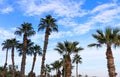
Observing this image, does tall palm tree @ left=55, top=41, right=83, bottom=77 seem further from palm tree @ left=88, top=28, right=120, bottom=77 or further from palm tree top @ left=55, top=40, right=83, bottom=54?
palm tree @ left=88, top=28, right=120, bottom=77

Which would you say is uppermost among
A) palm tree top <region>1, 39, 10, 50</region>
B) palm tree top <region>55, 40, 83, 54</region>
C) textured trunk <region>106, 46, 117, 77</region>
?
palm tree top <region>1, 39, 10, 50</region>

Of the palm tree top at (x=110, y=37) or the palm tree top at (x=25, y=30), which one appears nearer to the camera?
the palm tree top at (x=110, y=37)

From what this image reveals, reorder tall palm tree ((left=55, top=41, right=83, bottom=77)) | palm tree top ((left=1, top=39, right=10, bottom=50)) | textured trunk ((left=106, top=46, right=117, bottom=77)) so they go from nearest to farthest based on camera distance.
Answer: textured trunk ((left=106, top=46, right=117, bottom=77)), tall palm tree ((left=55, top=41, right=83, bottom=77)), palm tree top ((left=1, top=39, right=10, bottom=50))

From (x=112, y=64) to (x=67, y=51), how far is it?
1237 cm

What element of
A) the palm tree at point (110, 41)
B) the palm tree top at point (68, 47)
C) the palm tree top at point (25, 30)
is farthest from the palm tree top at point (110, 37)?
the palm tree top at point (25, 30)

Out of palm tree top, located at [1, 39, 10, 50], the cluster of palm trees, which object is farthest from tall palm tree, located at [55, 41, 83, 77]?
palm tree top, located at [1, 39, 10, 50]

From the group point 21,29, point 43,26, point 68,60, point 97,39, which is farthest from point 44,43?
point 97,39

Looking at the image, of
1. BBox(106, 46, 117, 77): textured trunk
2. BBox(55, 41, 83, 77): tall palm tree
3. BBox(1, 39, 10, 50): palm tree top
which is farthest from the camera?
BBox(1, 39, 10, 50): palm tree top

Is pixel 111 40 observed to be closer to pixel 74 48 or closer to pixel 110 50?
pixel 110 50

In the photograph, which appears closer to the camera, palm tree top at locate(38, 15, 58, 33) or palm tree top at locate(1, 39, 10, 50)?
palm tree top at locate(38, 15, 58, 33)

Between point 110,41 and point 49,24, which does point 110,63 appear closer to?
point 110,41

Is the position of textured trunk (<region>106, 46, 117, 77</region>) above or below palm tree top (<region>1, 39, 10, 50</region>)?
below

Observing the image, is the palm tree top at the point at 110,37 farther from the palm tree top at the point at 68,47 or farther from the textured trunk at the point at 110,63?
the palm tree top at the point at 68,47

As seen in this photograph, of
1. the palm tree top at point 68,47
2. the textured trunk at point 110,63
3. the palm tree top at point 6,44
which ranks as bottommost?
the textured trunk at point 110,63
